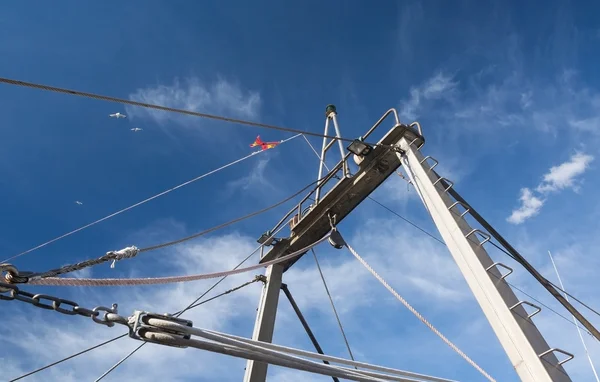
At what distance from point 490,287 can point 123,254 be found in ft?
20.7

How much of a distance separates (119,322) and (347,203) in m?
8.49

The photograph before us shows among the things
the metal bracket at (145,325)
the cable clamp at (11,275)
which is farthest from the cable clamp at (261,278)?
the metal bracket at (145,325)

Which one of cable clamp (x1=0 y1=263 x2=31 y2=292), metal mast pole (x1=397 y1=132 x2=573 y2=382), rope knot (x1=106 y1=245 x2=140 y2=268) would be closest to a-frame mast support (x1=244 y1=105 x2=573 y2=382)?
metal mast pole (x1=397 y1=132 x2=573 y2=382)

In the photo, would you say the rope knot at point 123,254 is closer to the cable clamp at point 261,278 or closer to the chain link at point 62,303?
the chain link at point 62,303

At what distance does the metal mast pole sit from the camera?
622 centimetres

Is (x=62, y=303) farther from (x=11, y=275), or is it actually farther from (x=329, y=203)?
(x=329, y=203)

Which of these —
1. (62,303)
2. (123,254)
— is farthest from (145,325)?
(123,254)

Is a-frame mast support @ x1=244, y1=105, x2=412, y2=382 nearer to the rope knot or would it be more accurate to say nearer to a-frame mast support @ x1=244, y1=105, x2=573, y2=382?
a-frame mast support @ x1=244, y1=105, x2=573, y2=382

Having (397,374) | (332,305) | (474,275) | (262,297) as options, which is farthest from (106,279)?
(332,305)

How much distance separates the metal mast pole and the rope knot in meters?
5.93

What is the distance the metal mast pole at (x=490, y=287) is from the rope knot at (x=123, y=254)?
5933 millimetres

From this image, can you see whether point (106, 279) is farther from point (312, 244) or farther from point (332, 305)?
point (332, 305)

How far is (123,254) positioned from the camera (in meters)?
7.21

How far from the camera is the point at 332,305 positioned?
12.5 metres
